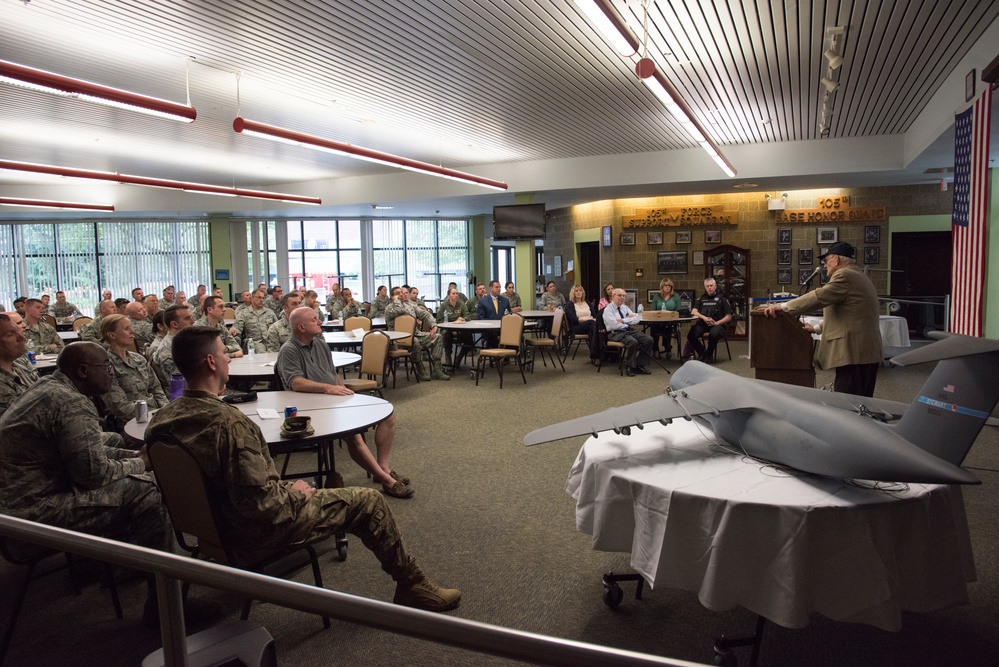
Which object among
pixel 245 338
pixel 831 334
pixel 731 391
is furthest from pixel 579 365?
pixel 731 391

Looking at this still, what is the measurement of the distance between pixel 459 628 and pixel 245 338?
872cm

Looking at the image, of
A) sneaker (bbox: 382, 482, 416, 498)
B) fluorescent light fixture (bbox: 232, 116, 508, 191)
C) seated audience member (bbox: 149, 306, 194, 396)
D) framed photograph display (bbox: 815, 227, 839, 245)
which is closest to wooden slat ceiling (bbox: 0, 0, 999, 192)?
fluorescent light fixture (bbox: 232, 116, 508, 191)

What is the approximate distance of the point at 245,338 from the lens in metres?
8.92

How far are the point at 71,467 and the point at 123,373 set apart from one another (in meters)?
1.72

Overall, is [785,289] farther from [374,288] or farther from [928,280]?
[374,288]

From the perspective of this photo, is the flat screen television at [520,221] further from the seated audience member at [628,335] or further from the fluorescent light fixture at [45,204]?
the fluorescent light fixture at [45,204]

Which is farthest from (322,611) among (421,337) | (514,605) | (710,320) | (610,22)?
(710,320)

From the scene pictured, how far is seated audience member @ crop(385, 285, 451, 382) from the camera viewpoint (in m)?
9.11

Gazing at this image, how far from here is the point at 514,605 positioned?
2.89 meters

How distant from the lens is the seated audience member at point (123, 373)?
412 centimetres

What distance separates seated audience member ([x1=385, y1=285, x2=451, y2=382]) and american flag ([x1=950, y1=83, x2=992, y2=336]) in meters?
6.14

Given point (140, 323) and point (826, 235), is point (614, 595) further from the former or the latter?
point (826, 235)

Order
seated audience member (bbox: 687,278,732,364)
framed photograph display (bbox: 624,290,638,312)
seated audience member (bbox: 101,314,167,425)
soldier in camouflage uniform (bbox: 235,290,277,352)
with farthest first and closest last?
framed photograph display (bbox: 624,290,638,312) → seated audience member (bbox: 687,278,732,364) → soldier in camouflage uniform (bbox: 235,290,277,352) → seated audience member (bbox: 101,314,167,425)

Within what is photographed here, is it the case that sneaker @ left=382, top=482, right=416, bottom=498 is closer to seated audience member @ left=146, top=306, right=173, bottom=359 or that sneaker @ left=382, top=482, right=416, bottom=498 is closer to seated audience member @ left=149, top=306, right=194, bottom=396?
seated audience member @ left=149, top=306, right=194, bottom=396
